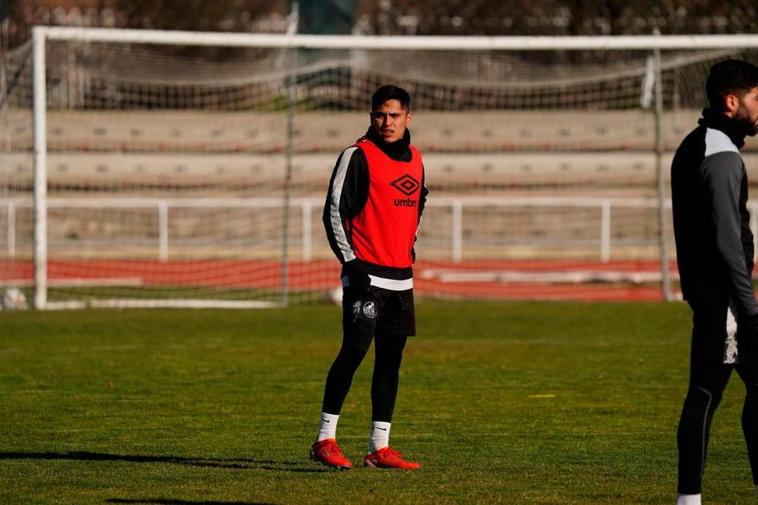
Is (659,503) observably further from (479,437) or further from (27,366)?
(27,366)

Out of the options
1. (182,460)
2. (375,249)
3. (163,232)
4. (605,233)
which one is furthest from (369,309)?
(605,233)

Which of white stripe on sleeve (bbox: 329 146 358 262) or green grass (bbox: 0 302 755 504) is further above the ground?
white stripe on sleeve (bbox: 329 146 358 262)

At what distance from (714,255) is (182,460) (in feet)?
11.7

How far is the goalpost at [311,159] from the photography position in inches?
872

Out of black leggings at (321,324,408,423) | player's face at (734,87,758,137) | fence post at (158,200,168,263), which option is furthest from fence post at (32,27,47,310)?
player's face at (734,87,758,137)

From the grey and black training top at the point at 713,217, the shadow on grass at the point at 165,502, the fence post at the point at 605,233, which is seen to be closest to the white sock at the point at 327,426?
the shadow on grass at the point at 165,502

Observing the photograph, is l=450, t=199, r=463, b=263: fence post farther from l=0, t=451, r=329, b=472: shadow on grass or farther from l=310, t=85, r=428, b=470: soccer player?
l=310, t=85, r=428, b=470: soccer player

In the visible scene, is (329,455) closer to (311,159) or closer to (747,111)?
(747,111)

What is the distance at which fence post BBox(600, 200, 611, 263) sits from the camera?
26.5 metres

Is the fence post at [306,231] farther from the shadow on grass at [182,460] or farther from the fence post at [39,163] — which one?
the shadow on grass at [182,460]

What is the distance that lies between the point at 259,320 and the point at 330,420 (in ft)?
33.4

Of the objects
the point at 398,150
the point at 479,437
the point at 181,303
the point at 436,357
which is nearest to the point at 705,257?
the point at 398,150

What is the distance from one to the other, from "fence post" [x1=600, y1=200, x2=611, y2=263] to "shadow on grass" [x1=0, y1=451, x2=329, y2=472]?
1822 centimetres

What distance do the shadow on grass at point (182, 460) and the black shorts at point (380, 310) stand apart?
846 millimetres
